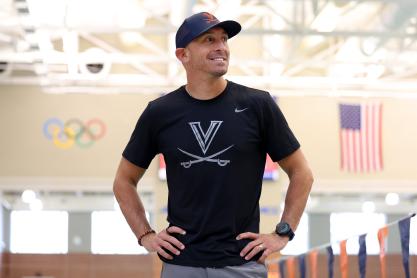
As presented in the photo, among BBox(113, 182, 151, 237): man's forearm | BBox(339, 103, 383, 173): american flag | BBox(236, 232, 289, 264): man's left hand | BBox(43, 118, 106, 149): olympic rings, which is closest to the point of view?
BBox(236, 232, 289, 264): man's left hand

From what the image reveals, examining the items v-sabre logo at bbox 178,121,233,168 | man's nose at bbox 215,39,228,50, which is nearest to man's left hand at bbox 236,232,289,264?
v-sabre logo at bbox 178,121,233,168

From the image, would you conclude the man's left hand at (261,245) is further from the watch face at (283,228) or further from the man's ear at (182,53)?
the man's ear at (182,53)

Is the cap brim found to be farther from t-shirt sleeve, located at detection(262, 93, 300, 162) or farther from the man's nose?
t-shirt sleeve, located at detection(262, 93, 300, 162)

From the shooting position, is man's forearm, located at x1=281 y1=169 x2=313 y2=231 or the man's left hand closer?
the man's left hand

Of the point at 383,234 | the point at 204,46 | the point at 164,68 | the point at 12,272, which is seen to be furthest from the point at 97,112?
the point at 204,46

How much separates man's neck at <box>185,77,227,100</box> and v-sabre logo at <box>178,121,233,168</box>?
0.13 meters

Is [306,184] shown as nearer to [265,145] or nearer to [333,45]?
[265,145]

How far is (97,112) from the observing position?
25.2 meters

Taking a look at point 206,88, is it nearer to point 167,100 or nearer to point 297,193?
point 167,100

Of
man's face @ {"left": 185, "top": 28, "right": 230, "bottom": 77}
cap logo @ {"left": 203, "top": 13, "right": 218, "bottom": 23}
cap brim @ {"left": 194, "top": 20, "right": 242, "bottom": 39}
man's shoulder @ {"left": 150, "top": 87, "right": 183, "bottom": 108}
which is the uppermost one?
cap logo @ {"left": 203, "top": 13, "right": 218, "bottom": 23}

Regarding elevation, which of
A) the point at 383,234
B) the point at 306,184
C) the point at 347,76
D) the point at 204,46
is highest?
the point at 347,76

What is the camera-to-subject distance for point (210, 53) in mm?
Result: 3539

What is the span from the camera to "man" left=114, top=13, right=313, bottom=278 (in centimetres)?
344

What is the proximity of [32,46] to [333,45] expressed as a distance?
26.7 ft
